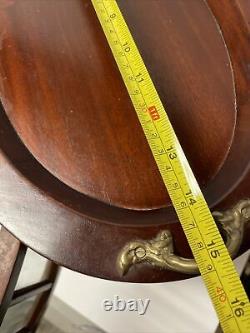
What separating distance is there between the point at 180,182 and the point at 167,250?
10 cm

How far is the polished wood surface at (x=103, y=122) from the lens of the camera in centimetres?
68

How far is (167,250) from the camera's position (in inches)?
26.3

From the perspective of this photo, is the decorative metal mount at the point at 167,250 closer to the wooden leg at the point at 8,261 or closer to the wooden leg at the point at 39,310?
the wooden leg at the point at 8,261

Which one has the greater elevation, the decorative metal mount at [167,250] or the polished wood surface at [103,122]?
the polished wood surface at [103,122]

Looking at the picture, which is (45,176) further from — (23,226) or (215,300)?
(215,300)

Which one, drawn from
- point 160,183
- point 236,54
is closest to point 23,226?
point 160,183

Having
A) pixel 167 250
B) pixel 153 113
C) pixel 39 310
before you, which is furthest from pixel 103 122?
pixel 39 310

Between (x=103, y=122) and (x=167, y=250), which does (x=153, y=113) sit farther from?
(x=167, y=250)

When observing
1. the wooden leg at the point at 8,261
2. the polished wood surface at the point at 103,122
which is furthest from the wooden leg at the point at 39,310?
the polished wood surface at the point at 103,122

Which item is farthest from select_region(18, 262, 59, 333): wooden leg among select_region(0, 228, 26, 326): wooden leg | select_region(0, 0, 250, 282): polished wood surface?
select_region(0, 0, 250, 282): polished wood surface

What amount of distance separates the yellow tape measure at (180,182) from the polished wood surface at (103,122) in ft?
0.08

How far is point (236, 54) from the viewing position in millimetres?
762

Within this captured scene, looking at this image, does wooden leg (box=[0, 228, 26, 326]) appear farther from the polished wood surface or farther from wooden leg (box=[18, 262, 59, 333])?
wooden leg (box=[18, 262, 59, 333])

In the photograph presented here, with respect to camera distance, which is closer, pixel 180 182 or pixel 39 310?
pixel 180 182
